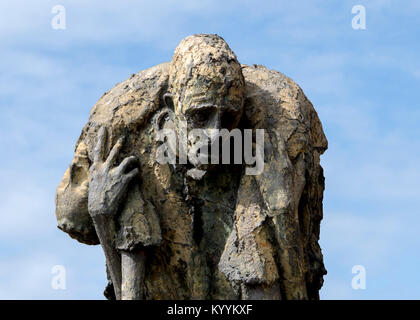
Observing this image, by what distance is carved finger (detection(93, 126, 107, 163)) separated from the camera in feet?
42.3

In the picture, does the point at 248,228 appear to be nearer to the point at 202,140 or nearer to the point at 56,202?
the point at 202,140

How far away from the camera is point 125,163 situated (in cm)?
1277

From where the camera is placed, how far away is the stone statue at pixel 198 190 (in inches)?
486

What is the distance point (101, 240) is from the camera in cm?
1285

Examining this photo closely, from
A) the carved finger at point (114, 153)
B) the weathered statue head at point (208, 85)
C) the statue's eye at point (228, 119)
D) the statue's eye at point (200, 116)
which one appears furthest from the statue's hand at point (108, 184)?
the statue's eye at point (228, 119)

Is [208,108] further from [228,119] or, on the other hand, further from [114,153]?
[114,153]

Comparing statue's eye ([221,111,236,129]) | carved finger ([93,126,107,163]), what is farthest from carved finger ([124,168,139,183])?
statue's eye ([221,111,236,129])

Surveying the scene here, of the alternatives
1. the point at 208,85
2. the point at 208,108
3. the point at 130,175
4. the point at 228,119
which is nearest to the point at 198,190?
the point at 130,175

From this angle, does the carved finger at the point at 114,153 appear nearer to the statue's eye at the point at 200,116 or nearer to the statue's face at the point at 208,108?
the statue's face at the point at 208,108

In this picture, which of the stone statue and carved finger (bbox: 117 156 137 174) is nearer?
the stone statue

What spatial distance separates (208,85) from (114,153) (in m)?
1.24

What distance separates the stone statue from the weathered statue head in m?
0.01

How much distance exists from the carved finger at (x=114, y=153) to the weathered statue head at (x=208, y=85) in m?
0.70

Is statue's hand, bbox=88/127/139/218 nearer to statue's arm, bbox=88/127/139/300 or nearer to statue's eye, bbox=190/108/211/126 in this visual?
statue's arm, bbox=88/127/139/300
